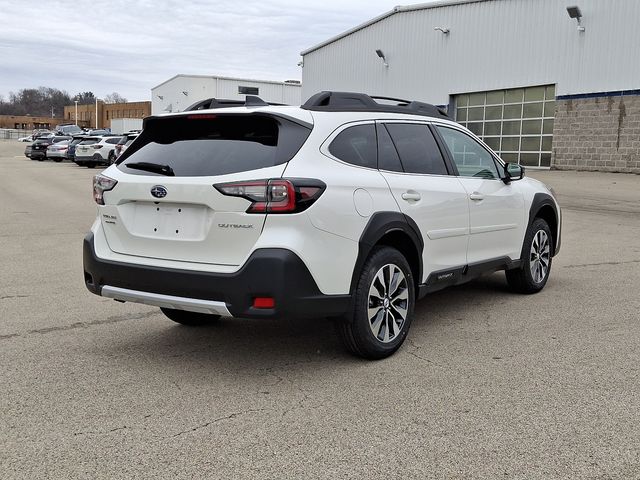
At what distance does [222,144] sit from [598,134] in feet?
77.2

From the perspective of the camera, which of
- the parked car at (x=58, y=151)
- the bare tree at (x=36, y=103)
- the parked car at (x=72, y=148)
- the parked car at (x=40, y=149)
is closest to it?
the parked car at (x=72, y=148)

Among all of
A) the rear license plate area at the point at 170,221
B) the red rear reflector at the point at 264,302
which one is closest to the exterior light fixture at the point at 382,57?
the rear license plate area at the point at 170,221

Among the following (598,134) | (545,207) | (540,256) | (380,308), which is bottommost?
(380,308)

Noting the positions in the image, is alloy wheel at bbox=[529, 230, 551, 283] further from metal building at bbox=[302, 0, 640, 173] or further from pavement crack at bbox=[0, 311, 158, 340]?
metal building at bbox=[302, 0, 640, 173]

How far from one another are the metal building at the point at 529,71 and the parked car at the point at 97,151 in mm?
13847

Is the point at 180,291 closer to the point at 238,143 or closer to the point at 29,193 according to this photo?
the point at 238,143

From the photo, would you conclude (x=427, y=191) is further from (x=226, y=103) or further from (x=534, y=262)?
(x=534, y=262)

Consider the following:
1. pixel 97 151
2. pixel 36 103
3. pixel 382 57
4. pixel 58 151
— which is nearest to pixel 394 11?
Answer: pixel 382 57

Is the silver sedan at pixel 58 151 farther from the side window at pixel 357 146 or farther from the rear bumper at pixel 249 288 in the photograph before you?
the rear bumper at pixel 249 288

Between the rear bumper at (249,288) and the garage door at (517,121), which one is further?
the garage door at (517,121)

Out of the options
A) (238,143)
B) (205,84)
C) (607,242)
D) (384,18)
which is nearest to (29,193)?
(607,242)

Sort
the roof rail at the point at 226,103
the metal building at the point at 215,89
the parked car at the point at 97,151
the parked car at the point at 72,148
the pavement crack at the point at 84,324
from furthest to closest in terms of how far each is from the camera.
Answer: the metal building at the point at 215,89, the parked car at the point at 72,148, the parked car at the point at 97,151, the pavement crack at the point at 84,324, the roof rail at the point at 226,103

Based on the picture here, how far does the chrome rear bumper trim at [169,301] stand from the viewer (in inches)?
160

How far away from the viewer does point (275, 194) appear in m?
3.99
